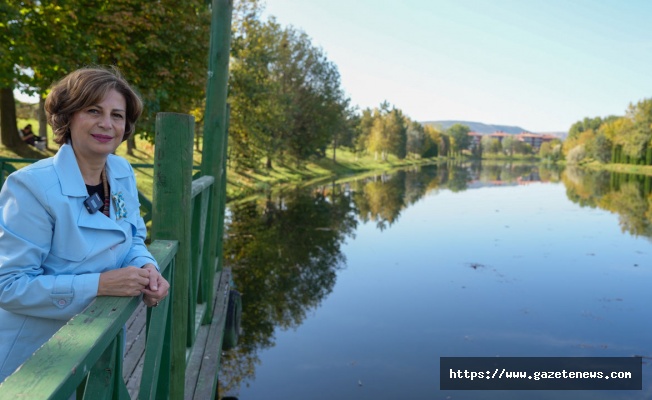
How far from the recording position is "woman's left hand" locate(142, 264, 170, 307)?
2082mm

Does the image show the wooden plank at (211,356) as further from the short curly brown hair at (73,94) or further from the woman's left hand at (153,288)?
the short curly brown hair at (73,94)

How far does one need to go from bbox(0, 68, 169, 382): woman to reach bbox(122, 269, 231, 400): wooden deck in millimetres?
2070

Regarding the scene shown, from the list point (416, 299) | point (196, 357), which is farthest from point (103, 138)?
point (416, 299)

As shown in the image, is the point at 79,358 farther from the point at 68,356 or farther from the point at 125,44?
the point at 125,44

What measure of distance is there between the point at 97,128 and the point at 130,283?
60 cm

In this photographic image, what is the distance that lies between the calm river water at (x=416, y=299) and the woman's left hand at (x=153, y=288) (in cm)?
407

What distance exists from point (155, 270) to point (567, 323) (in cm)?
778

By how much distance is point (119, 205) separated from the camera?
7.16 feet

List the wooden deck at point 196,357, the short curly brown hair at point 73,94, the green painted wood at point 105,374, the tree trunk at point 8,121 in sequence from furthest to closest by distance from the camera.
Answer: the tree trunk at point 8,121, the wooden deck at point 196,357, the short curly brown hair at point 73,94, the green painted wood at point 105,374

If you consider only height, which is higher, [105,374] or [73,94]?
[73,94]

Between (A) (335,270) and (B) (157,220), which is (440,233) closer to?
(A) (335,270)

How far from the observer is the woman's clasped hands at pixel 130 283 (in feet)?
6.12

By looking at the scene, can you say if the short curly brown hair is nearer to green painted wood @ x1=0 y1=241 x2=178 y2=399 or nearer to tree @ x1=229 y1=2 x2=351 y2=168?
green painted wood @ x1=0 y1=241 x2=178 y2=399

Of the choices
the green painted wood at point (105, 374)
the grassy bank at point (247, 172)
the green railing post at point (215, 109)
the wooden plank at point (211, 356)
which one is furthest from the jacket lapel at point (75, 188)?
the grassy bank at point (247, 172)
